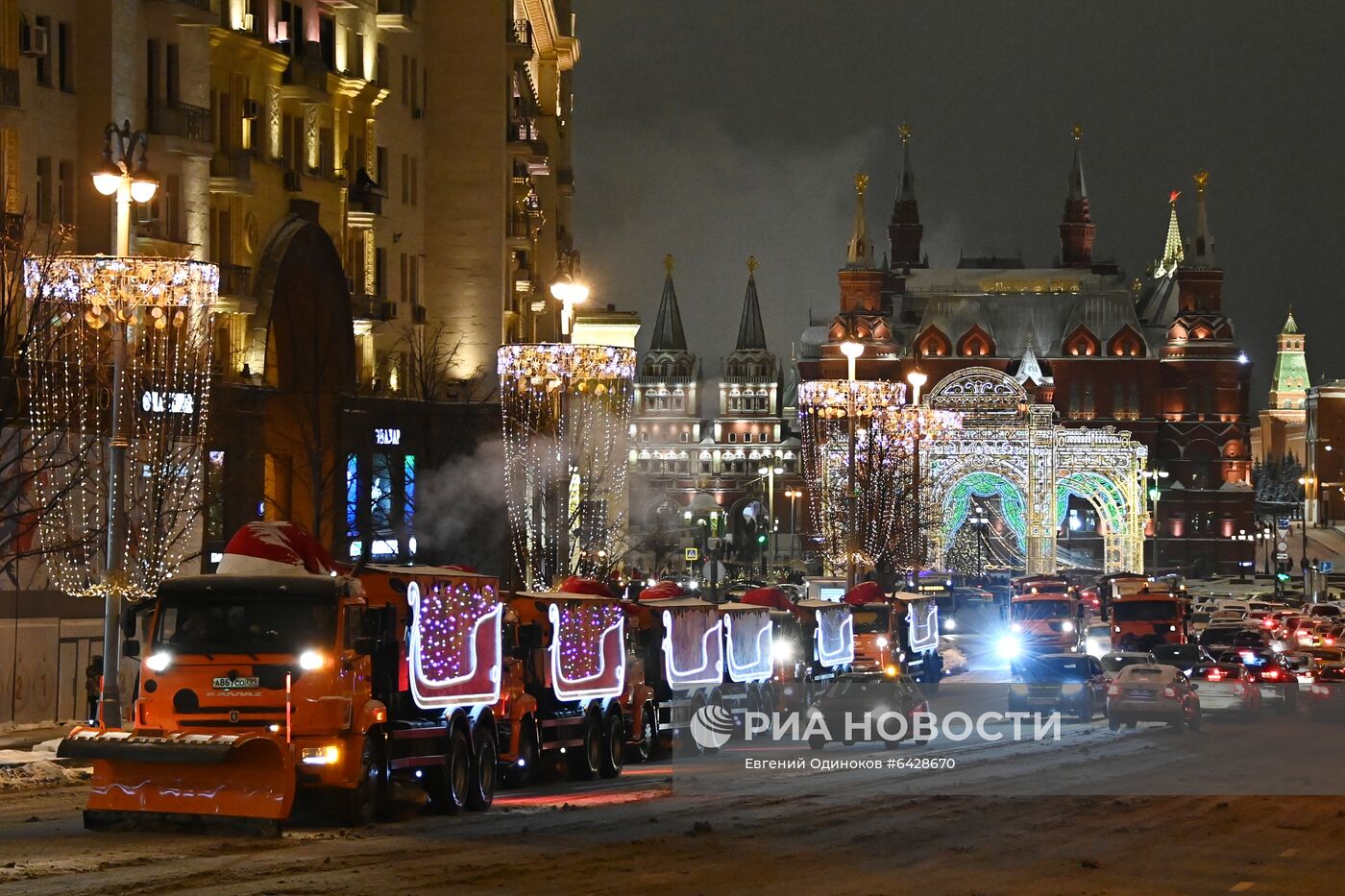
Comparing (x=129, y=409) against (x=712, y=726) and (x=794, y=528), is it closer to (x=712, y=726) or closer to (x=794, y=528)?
(x=712, y=726)

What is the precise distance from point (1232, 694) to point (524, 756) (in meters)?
19.9

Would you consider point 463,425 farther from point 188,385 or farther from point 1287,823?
point 1287,823

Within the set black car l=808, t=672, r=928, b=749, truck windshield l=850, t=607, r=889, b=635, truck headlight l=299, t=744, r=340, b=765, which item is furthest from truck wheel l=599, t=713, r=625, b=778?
truck windshield l=850, t=607, r=889, b=635

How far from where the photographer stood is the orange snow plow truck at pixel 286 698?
766 inches

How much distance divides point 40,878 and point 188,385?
24.9m

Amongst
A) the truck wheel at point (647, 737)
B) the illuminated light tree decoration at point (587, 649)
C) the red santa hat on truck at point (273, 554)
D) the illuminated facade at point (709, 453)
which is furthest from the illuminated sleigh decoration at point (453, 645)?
the illuminated facade at point (709, 453)

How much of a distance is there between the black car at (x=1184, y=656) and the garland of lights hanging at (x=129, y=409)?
2116 cm

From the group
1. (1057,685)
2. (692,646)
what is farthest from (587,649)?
(1057,685)

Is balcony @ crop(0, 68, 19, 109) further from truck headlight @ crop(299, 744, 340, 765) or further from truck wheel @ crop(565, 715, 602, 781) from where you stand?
truck headlight @ crop(299, 744, 340, 765)

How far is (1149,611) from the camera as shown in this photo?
64.1 metres

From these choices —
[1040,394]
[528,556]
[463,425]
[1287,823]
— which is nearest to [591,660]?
[1287,823]

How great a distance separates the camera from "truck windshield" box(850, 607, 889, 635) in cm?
4725

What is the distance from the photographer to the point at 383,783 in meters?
21.5

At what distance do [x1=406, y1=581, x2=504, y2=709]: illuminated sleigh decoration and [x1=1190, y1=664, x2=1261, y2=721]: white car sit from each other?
1878 centimetres
